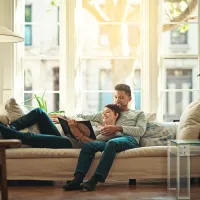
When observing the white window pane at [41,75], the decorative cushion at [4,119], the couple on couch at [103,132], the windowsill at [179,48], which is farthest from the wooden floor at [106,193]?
the windowsill at [179,48]

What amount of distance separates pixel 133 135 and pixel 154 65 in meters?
1.52

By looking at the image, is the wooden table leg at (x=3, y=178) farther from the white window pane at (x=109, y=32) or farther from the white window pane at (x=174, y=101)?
the white window pane at (x=174, y=101)

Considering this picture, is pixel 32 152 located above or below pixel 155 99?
below

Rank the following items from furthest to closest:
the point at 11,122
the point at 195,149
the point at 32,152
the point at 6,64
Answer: the point at 6,64, the point at 11,122, the point at 32,152, the point at 195,149

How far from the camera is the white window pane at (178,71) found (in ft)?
21.7

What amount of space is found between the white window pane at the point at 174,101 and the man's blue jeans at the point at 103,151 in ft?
5.12

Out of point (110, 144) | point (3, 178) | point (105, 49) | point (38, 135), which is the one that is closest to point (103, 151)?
point (110, 144)

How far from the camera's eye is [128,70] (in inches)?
261

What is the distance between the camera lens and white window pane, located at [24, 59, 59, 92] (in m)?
6.63

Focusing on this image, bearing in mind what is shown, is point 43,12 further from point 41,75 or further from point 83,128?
point 83,128

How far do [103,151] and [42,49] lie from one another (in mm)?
2133

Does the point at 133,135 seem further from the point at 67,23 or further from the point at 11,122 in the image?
the point at 67,23

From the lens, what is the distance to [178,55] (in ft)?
21.5

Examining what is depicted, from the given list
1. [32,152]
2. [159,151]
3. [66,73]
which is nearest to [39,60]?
[66,73]
